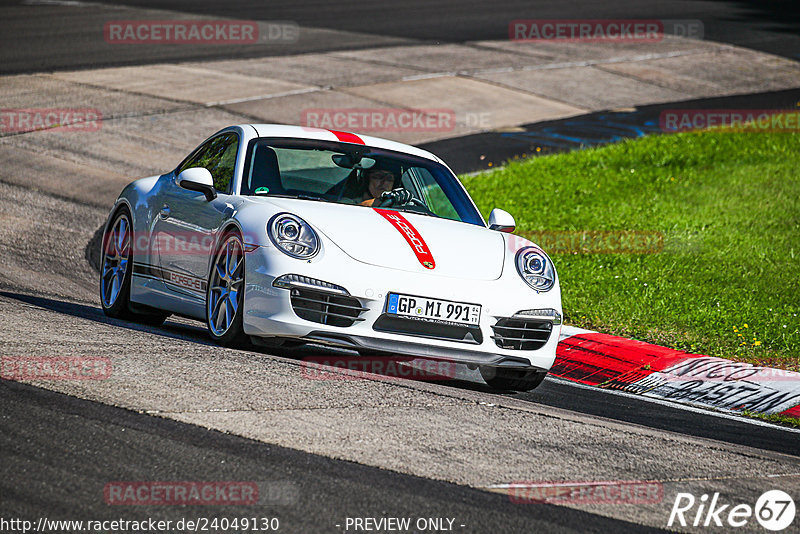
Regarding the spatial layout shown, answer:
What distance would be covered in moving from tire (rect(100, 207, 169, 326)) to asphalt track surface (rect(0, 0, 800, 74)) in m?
12.3

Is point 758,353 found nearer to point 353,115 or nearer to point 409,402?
point 409,402

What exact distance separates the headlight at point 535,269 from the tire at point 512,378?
0.55m

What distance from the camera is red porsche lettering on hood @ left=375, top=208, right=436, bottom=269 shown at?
22.3ft

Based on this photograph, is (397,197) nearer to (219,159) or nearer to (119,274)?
(219,159)

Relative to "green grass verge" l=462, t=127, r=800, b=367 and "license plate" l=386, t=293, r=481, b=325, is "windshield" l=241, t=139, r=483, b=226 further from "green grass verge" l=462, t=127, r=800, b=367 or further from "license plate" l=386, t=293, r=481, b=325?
"green grass verge" l=462, t=127, r=800, b=367

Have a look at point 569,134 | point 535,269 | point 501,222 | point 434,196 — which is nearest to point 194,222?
point 434,196

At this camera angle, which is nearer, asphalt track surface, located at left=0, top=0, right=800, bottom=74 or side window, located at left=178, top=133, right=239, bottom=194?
side window, located at left=178, top=133, right=239, bottom=194

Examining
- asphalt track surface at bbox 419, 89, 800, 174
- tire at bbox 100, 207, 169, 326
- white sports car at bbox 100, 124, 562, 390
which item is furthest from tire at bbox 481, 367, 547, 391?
asphalt track surface at bbox 419, 89, 800, 174

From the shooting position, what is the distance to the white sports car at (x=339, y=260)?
21.5ft

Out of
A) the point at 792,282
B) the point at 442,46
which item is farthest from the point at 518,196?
the point at 442,46

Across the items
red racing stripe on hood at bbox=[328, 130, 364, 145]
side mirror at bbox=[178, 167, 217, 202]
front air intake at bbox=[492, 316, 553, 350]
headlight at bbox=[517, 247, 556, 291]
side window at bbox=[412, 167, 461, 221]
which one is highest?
red racing stripe on hood at bbox=[328, 130, 364, 145]

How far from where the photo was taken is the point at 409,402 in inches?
238

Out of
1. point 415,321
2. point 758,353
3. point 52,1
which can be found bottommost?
point 758,353

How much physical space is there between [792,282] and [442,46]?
15974 mm
